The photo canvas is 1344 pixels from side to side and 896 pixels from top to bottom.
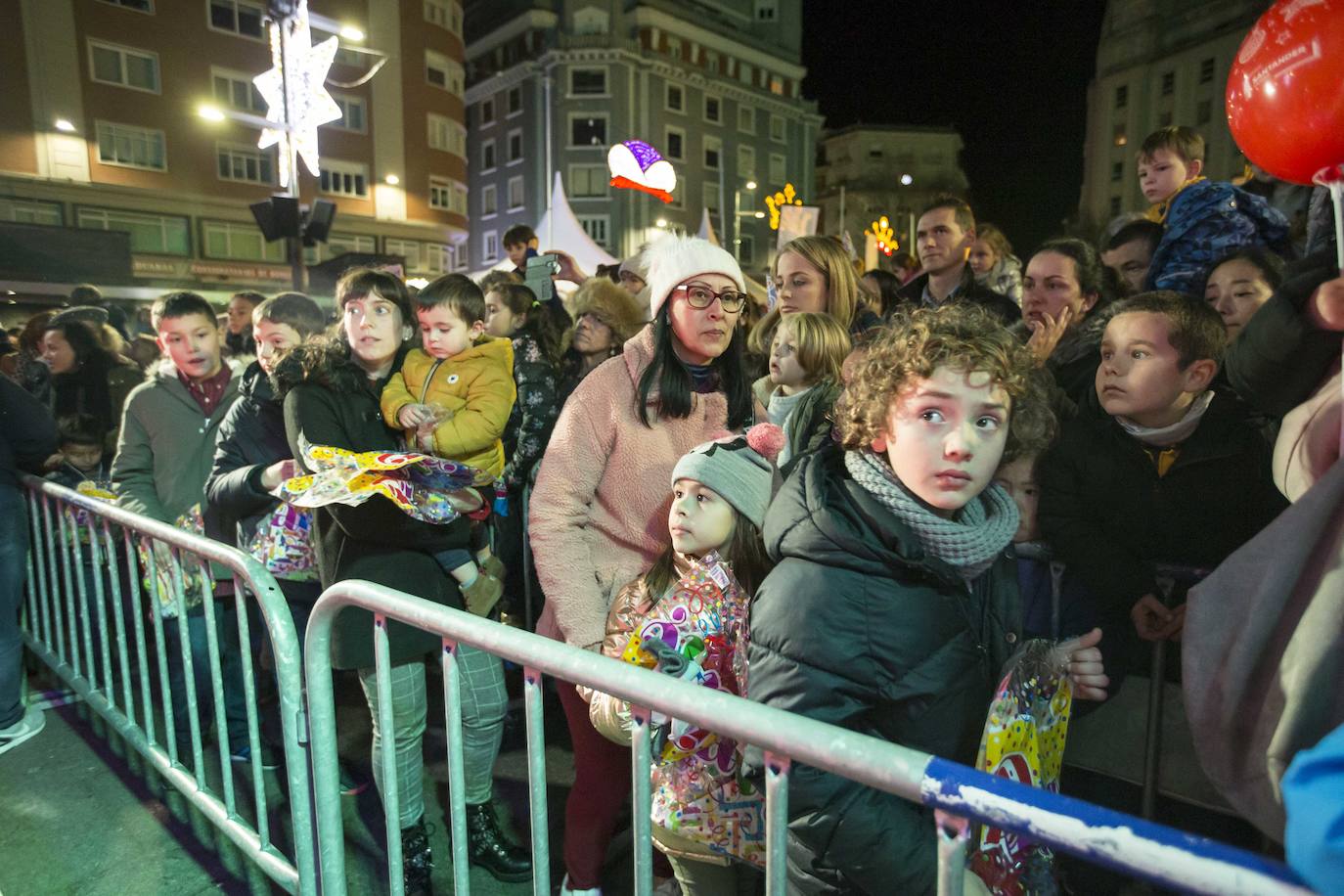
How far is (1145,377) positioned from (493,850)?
2.85 meters

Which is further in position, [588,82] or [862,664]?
[588,82]

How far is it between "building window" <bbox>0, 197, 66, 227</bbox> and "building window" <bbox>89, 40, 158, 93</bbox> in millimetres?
5121

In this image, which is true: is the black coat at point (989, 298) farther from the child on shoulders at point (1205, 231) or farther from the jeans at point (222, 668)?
the jeans at point (222, 668)

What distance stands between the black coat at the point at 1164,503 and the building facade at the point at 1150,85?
5262 centimetres

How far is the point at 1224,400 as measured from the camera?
251 cm

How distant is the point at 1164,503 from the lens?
243 centimetres

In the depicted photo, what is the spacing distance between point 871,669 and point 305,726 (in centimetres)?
179

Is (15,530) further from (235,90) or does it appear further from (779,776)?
(235,90)

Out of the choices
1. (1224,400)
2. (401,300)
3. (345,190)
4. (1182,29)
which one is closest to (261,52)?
(345,190)

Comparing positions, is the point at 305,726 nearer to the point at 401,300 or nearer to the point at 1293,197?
the point at 401,300

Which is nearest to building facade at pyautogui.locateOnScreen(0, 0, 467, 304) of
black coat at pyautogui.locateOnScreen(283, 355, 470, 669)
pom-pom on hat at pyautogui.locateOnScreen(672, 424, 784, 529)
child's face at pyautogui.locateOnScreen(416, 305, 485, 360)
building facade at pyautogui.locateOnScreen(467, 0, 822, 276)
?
building facade at pyautogui.locateOnScreen(467, 0, 822, 276)

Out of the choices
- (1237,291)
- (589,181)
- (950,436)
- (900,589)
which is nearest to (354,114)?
(589,181)

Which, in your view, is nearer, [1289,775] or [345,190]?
[1289,775]

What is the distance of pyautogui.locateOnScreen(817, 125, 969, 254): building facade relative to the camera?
73562 mm
